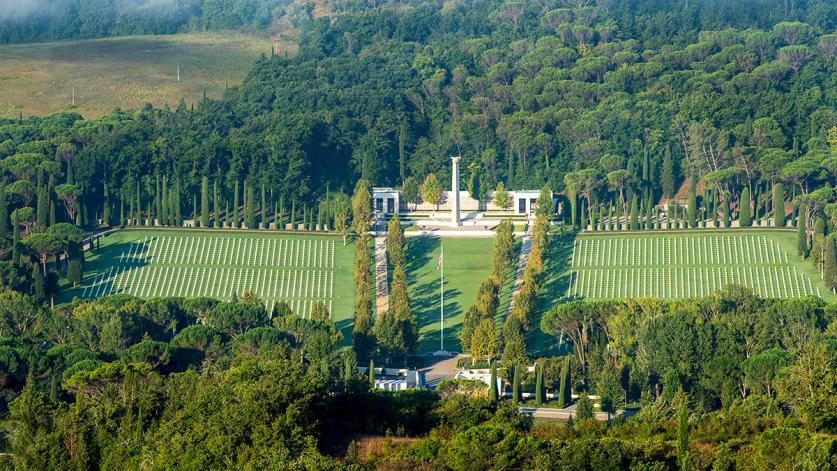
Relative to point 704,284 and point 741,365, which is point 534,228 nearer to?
point 704,284

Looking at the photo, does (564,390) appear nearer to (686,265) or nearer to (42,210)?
(686,265)

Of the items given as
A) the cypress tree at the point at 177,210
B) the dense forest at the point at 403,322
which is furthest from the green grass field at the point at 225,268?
the cypress tree at the point at 177,210

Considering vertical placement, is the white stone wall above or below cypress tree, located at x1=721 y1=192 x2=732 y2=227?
below

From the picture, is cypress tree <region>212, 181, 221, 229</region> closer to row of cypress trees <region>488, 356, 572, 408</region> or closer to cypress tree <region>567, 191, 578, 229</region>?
cypress tree <region>567, 191, 578, 229</region>

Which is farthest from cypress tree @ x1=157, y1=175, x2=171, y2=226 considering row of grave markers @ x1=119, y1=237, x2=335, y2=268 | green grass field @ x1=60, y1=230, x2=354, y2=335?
row of grave markers @ x1=119, y1=237, x2=335, y2=268

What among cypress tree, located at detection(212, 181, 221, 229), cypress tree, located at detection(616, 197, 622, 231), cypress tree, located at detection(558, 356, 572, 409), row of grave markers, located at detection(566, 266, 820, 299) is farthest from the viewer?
cypress tree, located at detection(212, 181, 221, 229)

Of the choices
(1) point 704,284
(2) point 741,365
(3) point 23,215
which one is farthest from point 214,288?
(2) point 741,365
